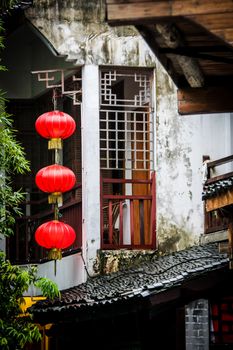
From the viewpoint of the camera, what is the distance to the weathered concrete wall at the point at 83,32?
24.1m

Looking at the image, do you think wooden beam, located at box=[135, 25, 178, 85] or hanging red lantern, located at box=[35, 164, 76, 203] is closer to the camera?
wooden beam, located at box=[135, 25, 178, 85]

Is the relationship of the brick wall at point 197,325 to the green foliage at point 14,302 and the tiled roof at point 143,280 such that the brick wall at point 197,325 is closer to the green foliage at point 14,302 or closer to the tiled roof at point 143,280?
the tiled roof at point 143,280

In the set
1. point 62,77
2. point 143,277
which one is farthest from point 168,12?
point 62,77

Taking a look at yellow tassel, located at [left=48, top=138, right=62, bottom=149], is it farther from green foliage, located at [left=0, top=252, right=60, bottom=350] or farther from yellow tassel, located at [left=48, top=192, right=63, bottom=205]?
green foliage, located at [left=0, top=252, right=60, bottom=350]

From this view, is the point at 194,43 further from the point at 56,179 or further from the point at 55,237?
the point at 55,237

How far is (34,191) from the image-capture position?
2738cm

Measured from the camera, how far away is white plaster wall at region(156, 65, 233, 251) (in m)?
24.1

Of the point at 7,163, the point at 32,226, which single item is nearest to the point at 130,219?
the point at 32,226

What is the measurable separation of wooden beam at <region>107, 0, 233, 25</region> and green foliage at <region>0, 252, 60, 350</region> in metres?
8.84

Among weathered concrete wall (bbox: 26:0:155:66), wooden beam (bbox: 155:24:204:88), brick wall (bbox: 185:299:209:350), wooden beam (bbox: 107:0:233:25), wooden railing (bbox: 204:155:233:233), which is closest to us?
wooden beam (bbox: 107:0:233:25)

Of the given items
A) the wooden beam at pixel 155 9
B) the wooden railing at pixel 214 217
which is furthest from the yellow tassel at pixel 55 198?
the wooden beam at pixel 155 9

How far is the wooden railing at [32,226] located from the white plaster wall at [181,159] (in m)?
1.99

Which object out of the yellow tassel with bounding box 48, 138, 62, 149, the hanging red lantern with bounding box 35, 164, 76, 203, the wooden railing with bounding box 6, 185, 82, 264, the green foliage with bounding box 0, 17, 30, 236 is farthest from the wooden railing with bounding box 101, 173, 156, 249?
the green foliage with bounding box 0, 17, 30, 236

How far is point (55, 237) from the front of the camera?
22.8m
